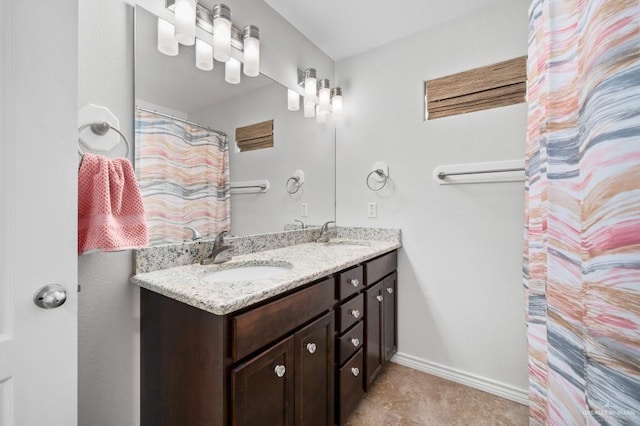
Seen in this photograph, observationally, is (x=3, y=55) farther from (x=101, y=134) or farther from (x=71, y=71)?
(x=101, y=134)

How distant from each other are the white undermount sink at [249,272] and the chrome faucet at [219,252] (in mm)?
67

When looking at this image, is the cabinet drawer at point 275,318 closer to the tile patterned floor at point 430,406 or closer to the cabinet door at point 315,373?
the cabinet door at point 315,373

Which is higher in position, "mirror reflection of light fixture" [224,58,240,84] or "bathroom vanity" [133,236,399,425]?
"mirror reflection of light fixture" [224,58,240,84]

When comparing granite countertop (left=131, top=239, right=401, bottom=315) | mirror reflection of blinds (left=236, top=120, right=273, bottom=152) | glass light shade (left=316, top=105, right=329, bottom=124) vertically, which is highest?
glass light shade (left=316, top=105, right=329, bottom=124)

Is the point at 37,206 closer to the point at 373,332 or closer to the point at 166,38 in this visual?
the point at 166,38

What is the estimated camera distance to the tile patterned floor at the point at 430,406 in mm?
1481

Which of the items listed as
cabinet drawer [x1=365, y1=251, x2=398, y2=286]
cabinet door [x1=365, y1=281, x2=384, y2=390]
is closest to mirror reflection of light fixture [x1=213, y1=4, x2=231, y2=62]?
cabinet drawer [x1=365, y1=251, x2=398, y2=286]

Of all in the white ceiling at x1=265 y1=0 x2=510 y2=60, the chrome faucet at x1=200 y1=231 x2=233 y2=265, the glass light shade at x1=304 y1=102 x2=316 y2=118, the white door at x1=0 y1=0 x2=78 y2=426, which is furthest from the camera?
the glass light shade at x1=304 y1=102 x2=316 y2=118

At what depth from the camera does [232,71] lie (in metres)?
1.50

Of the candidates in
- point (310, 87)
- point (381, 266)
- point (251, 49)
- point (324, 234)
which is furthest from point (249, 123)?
point (381, 266)

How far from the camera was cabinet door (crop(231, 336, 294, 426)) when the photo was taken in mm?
839

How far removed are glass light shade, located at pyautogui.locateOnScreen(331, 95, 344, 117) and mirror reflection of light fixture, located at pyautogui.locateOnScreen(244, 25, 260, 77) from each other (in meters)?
0.82

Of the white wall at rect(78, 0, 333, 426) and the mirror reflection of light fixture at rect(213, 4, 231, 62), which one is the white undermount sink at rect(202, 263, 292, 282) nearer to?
the white wall at rect(78, 0, 333, 426)

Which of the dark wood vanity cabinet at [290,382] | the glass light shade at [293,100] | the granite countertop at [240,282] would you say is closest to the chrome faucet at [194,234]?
the granite countertop at [240,282]
